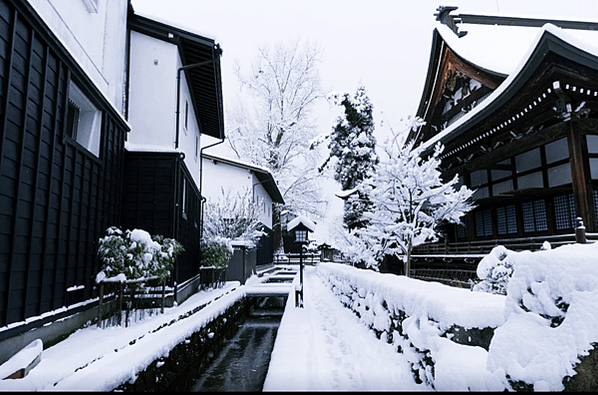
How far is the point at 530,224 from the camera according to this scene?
12047mm

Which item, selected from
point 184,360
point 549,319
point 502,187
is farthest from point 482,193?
point 549,319

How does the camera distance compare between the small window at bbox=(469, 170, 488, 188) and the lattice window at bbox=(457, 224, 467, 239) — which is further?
the lattice window at bbox=(457, 224, 467, 239)

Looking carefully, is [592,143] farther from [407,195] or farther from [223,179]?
[223,179]

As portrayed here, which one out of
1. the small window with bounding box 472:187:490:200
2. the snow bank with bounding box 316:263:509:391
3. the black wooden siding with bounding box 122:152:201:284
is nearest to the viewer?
the snow bank with bounding box 316:263:509:391

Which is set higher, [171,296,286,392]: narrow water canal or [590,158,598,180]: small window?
[590,158,598,180]: small window

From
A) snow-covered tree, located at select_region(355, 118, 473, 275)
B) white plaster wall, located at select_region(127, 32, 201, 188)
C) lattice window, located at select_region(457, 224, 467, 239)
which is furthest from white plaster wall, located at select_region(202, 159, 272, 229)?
snow-covered tree, located at select_region(355, 118, 473, 275)

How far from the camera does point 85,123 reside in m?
6.57

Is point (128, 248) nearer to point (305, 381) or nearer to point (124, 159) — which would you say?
point (124, 159)

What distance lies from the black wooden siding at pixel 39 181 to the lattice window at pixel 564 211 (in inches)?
461

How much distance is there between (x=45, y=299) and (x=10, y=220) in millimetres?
1264

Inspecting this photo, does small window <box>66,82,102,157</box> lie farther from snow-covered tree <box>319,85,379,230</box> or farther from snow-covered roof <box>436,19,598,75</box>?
snow-covered tree <box>319,85,379,230</box>

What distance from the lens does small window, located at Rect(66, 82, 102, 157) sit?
634 centimetres

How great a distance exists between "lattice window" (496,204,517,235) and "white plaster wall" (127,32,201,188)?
11010 millimetres

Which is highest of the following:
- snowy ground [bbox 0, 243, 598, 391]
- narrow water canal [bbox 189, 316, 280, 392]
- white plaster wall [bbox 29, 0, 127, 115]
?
white plaster wall [bbox 29, 0, 127, 115]
